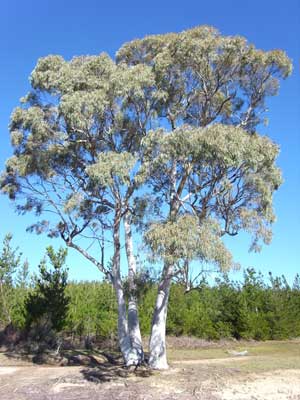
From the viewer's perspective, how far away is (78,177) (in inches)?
645

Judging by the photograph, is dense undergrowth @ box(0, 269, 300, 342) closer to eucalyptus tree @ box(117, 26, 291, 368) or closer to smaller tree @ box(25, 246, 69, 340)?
smaller tree @ box(25, 246, 69, 340)

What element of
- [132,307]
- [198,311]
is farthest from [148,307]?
[132,307]

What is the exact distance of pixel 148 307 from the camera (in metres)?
23.5

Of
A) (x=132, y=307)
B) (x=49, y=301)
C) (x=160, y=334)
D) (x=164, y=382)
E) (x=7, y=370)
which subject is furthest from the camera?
(x=49, y=301)

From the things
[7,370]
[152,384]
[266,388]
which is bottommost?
[266,388]

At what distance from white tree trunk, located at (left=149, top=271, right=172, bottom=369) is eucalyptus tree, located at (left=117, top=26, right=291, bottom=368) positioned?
3 centimetres

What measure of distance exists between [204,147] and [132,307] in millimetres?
5606

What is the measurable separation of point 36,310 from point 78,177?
22.3 ft

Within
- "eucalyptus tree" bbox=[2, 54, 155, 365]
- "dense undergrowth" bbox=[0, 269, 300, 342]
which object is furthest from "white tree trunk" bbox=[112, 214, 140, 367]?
"dense undergrowth" bbox=[0, 269, 300, 342]

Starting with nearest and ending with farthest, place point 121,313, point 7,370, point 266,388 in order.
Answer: point 266,388 → point 7,370 → point 121,313

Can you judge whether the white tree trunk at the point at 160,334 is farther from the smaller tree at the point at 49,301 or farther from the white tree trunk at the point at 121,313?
the smaller tree at the point at 49,301

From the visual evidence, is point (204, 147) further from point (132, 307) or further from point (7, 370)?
point (7, 370)

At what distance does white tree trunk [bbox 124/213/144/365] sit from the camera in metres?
14.5

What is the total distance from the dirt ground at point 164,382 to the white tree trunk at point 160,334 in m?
0.38
